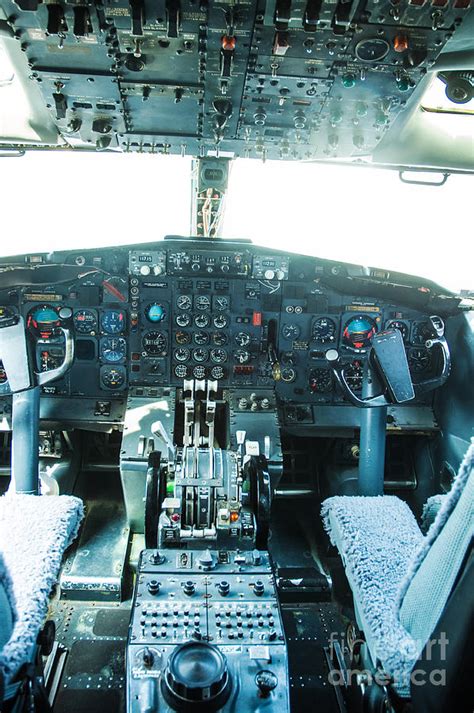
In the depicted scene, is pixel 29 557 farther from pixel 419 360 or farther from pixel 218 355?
pixel 419 360

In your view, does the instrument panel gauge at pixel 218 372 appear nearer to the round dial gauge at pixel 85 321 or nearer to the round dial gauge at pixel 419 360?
the round dial gauge at pixel 85 321

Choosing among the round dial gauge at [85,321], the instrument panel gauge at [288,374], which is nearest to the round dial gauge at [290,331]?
the instrument panel gauge at [288,374]

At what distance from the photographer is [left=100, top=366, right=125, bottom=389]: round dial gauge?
4180 millimetres

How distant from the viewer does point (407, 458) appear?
4.43 meters

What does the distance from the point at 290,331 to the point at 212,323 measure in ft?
1.83

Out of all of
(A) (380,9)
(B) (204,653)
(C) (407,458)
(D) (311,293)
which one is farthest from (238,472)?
(A) (380,9)

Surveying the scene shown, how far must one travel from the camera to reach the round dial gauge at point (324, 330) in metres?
4.20

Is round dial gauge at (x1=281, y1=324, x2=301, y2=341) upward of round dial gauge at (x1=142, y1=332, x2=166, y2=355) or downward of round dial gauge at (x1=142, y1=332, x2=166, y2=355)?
upward

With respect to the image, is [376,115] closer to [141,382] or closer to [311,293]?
[311,293]

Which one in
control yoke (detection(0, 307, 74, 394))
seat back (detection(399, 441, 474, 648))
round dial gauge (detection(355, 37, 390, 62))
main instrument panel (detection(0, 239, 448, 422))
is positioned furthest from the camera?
main instrument panel (detection(0, 239, 448, 422))

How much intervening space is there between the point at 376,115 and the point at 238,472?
190 cm

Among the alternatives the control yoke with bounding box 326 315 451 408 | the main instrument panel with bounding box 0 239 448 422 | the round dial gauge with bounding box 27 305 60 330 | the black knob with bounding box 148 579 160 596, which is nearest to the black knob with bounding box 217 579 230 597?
the black knob with bounding box 148 579 160 596

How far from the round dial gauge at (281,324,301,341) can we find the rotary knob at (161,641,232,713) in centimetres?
257

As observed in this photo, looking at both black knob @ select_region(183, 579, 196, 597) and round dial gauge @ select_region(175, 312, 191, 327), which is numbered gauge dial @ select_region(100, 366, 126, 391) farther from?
black knob @ select_region(183, 579, 196, 597)
